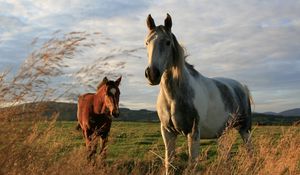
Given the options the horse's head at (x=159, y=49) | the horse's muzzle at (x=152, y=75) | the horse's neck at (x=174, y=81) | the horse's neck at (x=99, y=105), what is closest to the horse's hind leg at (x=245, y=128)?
the horse's neck at (x=174, y=81)

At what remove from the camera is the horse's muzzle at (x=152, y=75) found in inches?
245

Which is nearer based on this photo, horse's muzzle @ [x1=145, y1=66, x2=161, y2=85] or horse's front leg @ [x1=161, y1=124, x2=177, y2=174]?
horse's muzzle @ [x1=145, y1=66, x2=161, y2=85]

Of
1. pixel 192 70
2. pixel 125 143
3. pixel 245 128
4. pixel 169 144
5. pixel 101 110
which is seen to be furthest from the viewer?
pixel 125 143

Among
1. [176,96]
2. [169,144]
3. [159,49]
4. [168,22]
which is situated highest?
[168,22]

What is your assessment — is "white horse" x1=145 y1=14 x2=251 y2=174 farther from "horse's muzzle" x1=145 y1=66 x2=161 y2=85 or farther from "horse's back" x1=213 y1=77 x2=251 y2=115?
"horse's back" x1=213 y1=77 x2=251 y2=115

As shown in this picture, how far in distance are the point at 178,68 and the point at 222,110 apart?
1.59 m

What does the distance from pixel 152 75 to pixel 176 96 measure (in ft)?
3.15

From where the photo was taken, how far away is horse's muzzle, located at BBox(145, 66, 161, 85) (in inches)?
245

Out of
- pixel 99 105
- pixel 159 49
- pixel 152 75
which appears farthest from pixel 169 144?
pixel 99 105

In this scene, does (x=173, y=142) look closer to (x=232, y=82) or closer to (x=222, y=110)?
(x=222, y=110)

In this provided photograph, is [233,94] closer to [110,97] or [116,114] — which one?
[116,114]

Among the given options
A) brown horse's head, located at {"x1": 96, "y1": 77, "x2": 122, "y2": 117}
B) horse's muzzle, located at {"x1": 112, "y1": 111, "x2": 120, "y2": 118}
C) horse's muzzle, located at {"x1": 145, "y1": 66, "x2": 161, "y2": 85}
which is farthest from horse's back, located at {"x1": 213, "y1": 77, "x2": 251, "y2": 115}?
brown horse's head, located at {"x1": 96, "y1": 77, "x2": 122, "y2": 117}

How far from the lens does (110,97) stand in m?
11.1

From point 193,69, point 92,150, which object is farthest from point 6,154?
point 193,69
